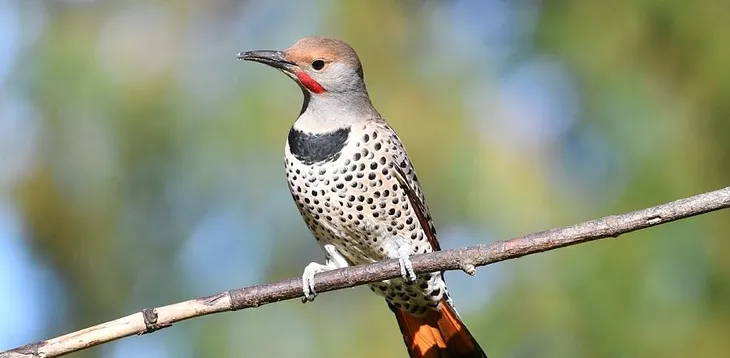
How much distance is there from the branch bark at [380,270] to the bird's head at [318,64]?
938 mm

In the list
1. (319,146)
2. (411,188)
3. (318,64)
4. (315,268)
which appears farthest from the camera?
(411,188)

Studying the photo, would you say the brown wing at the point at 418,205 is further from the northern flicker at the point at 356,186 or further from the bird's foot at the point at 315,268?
the bird's foot at the point at 315,268

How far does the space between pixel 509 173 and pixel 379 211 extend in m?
1.42

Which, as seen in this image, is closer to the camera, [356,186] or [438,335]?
[356,186]

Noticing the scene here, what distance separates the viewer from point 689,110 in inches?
189

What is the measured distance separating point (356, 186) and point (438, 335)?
0.70m

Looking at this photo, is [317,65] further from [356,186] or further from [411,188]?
[411,188]

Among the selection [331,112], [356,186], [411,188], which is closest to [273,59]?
[331,112]

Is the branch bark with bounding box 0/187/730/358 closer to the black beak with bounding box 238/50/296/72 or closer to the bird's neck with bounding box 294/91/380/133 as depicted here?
the bird's neck with bounding box 294/91/380/133

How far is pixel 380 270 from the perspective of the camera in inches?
113

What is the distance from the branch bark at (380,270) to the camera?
2.53 metres

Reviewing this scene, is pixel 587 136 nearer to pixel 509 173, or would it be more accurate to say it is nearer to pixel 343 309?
pixel 509 173

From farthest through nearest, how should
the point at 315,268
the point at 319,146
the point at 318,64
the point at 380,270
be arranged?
1. the point at 318,64
2. the point at 319,146
3. the point at 315,268
4. the point at 380,270

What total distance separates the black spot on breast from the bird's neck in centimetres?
2
